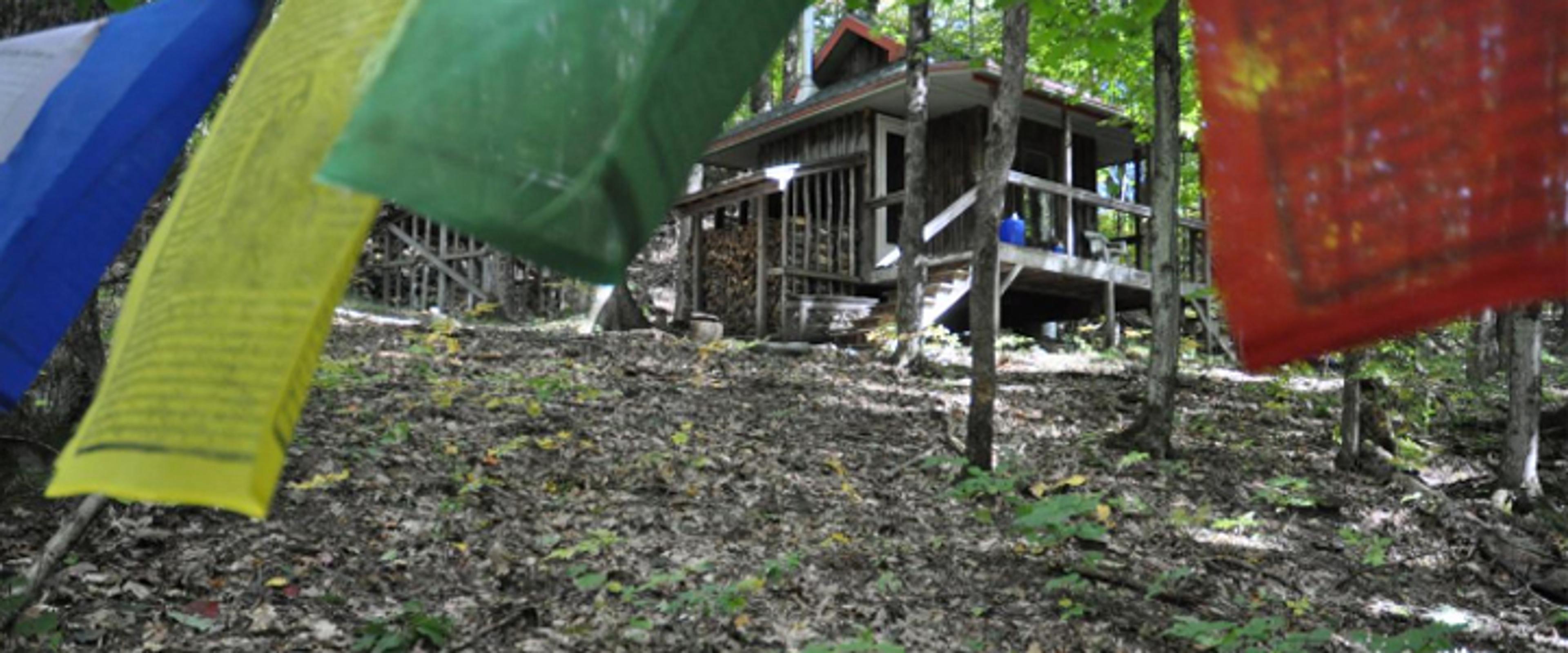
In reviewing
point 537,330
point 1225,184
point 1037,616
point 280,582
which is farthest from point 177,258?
point 537,330

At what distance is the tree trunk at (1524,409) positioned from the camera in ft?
24.1

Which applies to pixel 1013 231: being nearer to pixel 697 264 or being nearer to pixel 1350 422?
pixel 697 264

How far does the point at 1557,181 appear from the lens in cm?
77

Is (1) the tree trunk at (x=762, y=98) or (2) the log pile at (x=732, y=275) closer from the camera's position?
(2) the log pile at (x=732, y=275)

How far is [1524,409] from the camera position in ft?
24.5

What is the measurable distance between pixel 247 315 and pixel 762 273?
1325 cm

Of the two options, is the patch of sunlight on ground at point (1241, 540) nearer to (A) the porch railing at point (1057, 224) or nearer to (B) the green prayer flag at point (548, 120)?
(B) the green prayer flag at point (548, 120)

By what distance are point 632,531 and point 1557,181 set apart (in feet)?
17.5

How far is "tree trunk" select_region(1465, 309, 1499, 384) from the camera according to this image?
1324cm

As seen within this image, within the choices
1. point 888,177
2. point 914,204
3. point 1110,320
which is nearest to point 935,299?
point 914,204

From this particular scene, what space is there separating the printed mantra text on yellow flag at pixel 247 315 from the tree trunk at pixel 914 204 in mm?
10243

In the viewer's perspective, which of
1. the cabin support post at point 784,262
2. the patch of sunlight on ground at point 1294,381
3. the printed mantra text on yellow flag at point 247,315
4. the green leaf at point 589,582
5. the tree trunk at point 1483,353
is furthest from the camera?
the cabin support post at point 784,262

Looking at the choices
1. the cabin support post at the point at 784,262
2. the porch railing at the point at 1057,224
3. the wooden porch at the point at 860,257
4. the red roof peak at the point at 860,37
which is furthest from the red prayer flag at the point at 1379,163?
the red roof peak at the point at 860,37

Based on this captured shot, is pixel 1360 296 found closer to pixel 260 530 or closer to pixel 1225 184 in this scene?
pixel 1225 184
